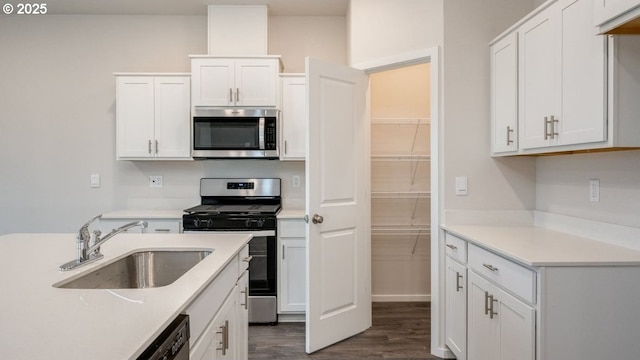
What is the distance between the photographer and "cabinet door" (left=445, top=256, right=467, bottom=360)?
6.86 feet

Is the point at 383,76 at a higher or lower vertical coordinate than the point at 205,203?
higher

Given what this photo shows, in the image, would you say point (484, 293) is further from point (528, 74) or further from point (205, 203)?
point (205, 203)

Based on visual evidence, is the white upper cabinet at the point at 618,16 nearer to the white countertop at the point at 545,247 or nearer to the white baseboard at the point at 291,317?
the white countertop at the point at 545,247

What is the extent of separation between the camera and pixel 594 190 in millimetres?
1903

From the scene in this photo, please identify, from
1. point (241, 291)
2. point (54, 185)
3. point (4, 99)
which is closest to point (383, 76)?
point (241, 291)

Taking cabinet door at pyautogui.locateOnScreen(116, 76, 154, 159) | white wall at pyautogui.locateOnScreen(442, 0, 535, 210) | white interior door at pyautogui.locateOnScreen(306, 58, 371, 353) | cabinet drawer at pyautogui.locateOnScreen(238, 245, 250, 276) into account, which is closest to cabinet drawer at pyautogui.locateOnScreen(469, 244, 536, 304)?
white wall at pyautogui.locateOnScreen(442, 0, 535, 210)

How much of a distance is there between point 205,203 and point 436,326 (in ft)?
7.84

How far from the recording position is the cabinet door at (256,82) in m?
3.06

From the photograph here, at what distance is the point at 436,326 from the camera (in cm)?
244

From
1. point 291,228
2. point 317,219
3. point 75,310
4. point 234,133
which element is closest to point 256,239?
point 291,228

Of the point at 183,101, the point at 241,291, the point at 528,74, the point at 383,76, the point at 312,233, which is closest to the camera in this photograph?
the point at 241,291

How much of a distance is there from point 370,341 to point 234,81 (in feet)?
8.07

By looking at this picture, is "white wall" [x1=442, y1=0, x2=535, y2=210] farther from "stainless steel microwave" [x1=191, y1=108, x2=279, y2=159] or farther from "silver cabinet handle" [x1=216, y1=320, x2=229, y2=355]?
"silver cabinet handle" [x1=216, y1=320, x2=229, y2=355]

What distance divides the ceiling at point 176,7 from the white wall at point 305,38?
A: 7 centimetres
